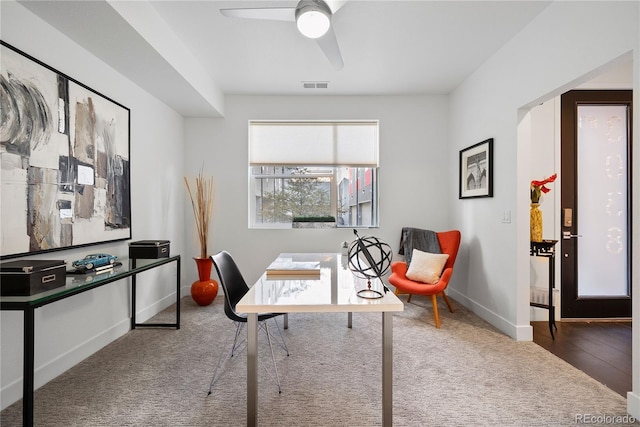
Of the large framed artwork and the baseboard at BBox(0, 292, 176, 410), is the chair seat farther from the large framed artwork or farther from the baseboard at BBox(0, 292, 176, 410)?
the large framed artwork

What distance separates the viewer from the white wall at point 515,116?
199cm

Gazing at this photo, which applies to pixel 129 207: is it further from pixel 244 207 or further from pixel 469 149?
pixel 469 149

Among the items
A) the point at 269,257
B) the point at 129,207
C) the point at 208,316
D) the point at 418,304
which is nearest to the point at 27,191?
the point at 129,207

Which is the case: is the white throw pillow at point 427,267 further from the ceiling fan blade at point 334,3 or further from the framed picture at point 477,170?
the ceiling fan blade at point 334,3

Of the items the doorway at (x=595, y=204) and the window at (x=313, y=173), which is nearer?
the doorway at (x=595, y=204)

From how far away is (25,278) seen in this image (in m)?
1.64

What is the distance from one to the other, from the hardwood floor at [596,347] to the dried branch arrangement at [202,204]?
3585 millimetres

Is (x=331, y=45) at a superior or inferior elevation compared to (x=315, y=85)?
inferior

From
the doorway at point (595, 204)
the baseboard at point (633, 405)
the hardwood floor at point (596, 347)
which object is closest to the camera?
the baseboard at point (633, 405)

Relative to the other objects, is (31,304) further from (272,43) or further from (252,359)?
(272,43)

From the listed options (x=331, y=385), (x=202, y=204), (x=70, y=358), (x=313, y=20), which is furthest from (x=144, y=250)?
(x=313, y=20)

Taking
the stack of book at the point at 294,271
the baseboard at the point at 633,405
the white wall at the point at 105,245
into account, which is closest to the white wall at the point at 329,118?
the white wall at the point at 105,245

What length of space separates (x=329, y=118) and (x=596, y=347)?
12.0 feet

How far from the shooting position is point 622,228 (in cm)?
342
